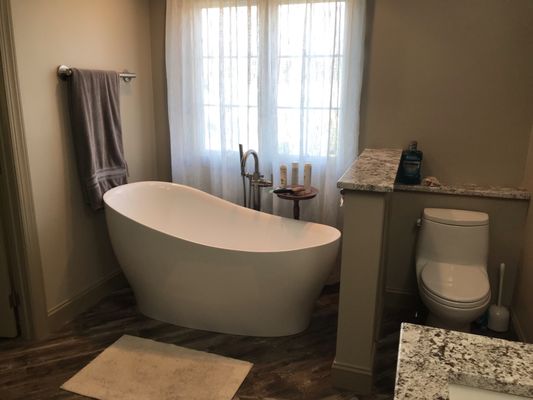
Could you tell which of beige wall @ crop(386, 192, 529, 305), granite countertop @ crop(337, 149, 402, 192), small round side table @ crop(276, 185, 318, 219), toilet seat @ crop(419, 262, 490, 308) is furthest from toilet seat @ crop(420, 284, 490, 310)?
small round side table @ crop(276, 185, 318, 219)

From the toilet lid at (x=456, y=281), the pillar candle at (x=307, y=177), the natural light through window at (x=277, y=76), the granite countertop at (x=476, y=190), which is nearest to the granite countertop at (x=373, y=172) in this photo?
the granite countertop at (x=476, y=190)

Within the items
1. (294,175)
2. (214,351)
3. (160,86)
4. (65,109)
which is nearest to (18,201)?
(65,109)

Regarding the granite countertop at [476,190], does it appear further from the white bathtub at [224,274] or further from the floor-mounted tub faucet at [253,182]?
the floor-mounted tub faucet at [253,182]

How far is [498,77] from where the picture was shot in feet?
8.75

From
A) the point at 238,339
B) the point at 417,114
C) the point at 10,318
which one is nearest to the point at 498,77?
the point at 417,114

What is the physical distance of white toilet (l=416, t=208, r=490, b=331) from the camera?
7.84 ft

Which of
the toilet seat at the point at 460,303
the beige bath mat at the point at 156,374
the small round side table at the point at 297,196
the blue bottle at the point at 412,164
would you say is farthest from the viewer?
the small round side table at the point at 297,196

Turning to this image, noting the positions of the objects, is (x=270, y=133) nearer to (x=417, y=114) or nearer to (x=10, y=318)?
(x=417, y=114)

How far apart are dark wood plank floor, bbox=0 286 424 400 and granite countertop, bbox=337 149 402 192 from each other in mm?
1060

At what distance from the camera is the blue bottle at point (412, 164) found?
2.82 meters

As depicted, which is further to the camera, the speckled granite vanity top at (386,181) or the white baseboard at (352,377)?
the white baseboard at (352,377)

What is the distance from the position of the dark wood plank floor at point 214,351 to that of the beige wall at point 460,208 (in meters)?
0.30

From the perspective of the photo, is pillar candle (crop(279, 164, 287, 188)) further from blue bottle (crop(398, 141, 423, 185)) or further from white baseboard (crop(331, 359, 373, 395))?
white baseboard (crop(331, 359, 373, 395))

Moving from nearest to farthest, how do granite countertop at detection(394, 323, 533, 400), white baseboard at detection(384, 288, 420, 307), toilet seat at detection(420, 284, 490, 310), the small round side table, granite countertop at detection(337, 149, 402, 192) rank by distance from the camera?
granite countertop at detection(394, 323, 533, 400) < granite countertop at detection(337, 149, 402, 192) < toilet seat at detection(420, 284, 490, 310) < the small round side table < white baseboard at detection(384, 288, 420, 307)
